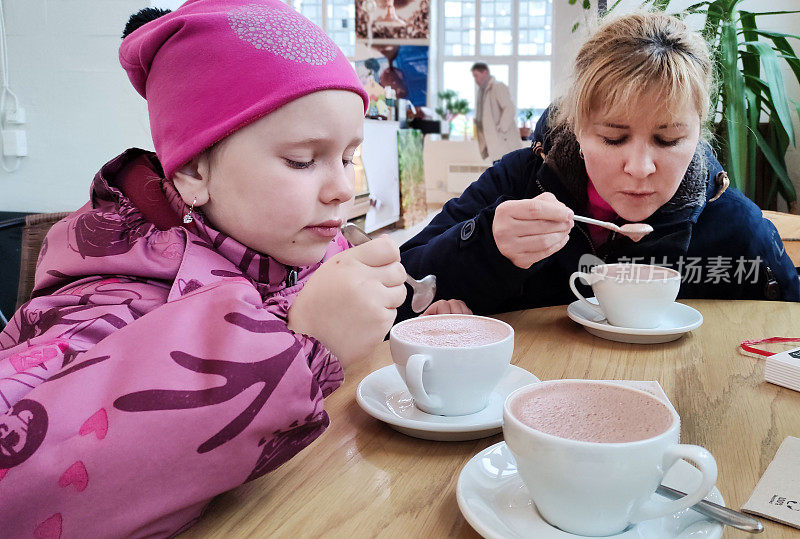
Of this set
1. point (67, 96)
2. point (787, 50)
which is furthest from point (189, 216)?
point (787, 50)

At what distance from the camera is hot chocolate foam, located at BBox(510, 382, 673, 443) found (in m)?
0.46

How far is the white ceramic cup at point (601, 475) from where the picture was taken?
0.43 metres

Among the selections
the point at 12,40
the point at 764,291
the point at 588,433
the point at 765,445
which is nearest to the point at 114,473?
the point at 588,433

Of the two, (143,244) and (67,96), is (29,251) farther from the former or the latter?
(67,96)

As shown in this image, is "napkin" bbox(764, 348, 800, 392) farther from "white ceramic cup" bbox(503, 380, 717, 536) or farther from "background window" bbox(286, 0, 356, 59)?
"background window" bbox(286, 0, 356, 59)

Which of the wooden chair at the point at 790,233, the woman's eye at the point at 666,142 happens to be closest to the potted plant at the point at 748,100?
the wooden chair at the point at 790,233

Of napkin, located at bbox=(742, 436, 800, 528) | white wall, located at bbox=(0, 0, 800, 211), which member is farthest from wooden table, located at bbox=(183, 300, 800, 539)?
white wall, located at bbox=(0, 0, 800, 211)

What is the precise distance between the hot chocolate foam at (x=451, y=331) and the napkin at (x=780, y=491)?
0.91 feet

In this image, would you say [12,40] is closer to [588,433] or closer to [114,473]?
[114,473]

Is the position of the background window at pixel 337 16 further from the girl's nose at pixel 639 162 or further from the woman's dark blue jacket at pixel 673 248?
the girl's nose at pixel 639 162

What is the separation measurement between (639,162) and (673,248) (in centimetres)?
27

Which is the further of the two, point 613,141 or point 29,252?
point 613,141

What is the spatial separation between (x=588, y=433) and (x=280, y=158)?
46 centimetres

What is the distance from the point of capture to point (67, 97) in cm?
272
